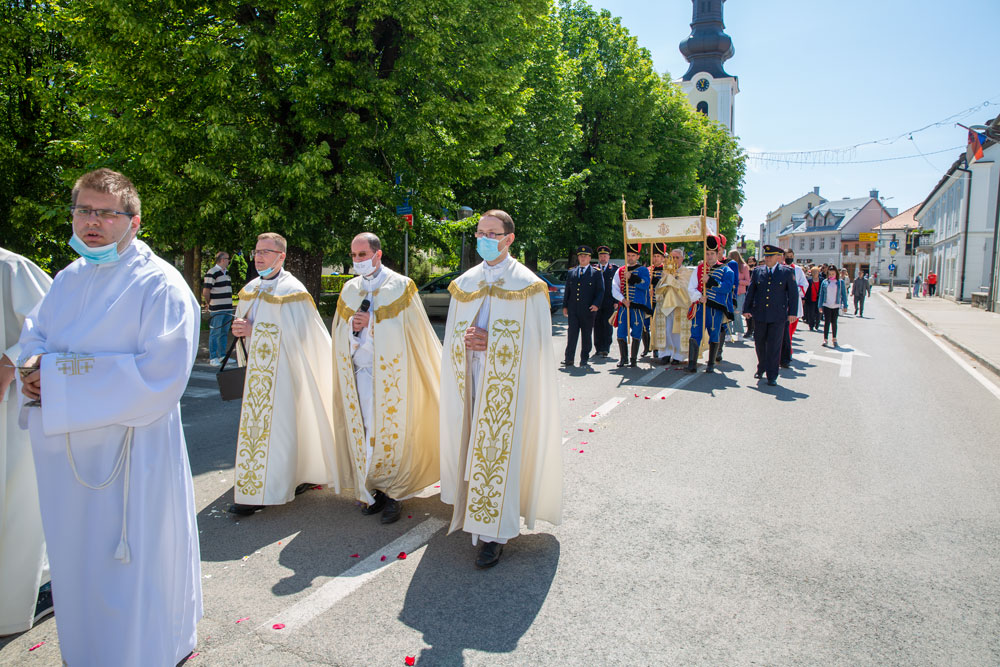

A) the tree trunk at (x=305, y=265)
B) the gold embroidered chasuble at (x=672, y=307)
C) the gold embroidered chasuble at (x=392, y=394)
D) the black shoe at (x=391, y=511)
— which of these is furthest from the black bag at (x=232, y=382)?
the tree trunk at (x=305, y=265)

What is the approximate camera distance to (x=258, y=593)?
359 cm

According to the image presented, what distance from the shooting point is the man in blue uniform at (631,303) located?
11.6 m

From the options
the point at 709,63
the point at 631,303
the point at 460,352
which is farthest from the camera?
the point at 709,63

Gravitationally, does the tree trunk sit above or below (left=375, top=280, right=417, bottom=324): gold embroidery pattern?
above

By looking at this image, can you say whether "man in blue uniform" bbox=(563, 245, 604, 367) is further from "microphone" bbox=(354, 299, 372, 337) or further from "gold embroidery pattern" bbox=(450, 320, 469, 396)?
"gold embroidery pattern" bbox=(450, 320, 469, 396)

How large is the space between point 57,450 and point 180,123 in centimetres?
1050

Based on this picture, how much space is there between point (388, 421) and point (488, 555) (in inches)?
51.3

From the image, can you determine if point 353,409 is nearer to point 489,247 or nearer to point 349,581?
point 349,581

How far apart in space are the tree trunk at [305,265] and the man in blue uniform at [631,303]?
6.05 metres

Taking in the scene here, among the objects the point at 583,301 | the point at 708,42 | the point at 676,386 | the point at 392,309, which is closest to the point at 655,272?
the point at 583,301

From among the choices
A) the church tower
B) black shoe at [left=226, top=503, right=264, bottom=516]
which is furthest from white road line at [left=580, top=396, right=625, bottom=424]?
the church tower

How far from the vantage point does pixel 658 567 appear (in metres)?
3.88

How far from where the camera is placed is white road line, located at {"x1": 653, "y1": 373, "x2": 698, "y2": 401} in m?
9.01

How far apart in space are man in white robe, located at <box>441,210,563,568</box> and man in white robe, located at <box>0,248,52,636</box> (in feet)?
7.08
